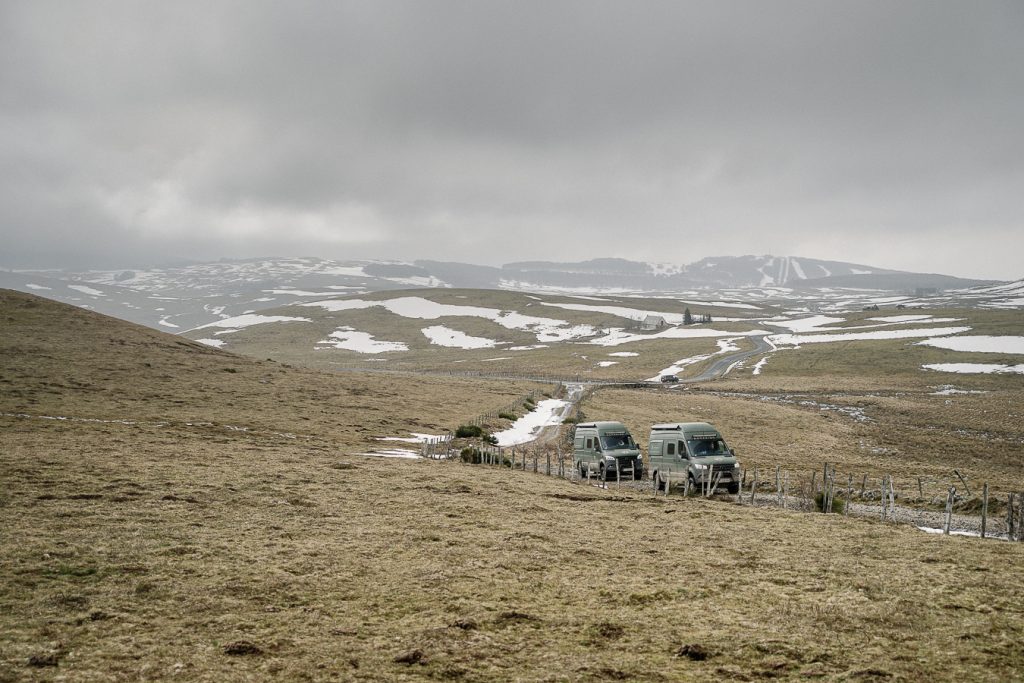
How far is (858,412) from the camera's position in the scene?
211 ft

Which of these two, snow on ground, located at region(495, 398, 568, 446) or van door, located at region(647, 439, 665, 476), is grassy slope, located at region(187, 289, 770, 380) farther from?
van door, located at region(647, 439, 665, 476)

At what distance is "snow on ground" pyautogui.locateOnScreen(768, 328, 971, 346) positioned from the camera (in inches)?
5077

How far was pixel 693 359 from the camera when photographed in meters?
124

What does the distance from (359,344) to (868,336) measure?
134934 millimetres

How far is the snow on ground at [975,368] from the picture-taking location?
289 ft

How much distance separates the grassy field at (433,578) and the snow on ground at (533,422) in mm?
15755

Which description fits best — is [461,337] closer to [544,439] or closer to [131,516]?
[544,439]

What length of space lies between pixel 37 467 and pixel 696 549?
73.3ft

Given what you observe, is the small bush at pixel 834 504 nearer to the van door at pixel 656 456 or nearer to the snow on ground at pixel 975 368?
the van door at pixel 656 456

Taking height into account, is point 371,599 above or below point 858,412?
above

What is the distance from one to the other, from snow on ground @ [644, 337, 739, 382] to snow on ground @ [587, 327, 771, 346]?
1011 centimetres

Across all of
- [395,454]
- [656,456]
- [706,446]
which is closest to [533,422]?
[395,454]

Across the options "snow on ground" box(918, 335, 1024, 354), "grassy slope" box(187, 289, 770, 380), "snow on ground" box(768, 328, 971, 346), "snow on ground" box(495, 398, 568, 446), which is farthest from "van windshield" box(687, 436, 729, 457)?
"snow on ground" box(768, 328, 971, 346)

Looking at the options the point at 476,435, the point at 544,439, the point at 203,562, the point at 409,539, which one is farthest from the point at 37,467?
the point at 544,439
